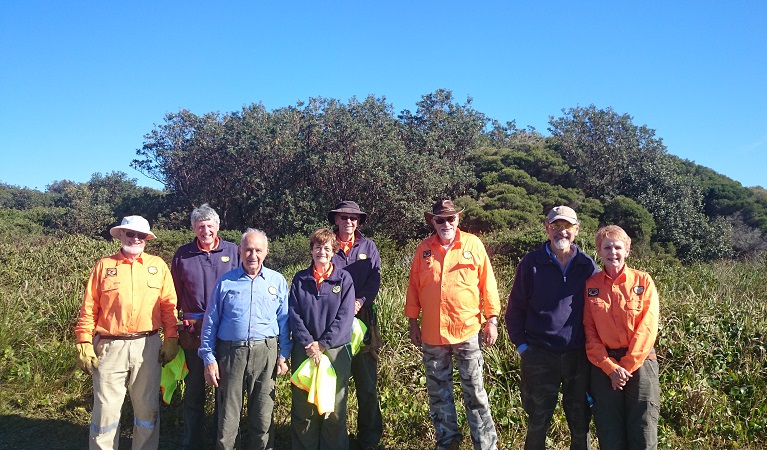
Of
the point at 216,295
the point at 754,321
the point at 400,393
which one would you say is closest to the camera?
the point at 216,295

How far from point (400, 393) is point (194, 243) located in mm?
2236

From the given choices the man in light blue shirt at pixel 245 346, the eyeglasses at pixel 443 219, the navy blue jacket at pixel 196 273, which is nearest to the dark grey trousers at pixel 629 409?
the eyeglasses at pixel 443 219

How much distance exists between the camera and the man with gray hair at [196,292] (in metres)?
4.11

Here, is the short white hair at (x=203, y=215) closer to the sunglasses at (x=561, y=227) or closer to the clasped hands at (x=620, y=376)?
the sunglasses at (x=561, y=227)

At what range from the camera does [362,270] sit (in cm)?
427

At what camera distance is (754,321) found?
211 inches

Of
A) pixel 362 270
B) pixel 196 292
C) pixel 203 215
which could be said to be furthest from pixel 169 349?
pixel 362 270

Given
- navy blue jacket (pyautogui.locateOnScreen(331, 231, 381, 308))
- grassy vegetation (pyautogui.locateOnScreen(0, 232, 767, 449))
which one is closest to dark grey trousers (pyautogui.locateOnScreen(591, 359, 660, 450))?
grassy vegetation (pyautogui.locateOnScreen(0, 232, 767, 449))

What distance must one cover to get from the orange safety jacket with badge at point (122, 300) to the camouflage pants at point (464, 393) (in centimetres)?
195

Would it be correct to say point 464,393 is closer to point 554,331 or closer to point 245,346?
point 554,331

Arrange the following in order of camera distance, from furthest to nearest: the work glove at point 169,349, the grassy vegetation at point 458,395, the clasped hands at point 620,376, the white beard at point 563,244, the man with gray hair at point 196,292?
the grassy vegetation at point 458,395
the man with gray hair at point 196,292
the work glove at point 169,349
the white beard at point 563,244
the clasped hands at point 620,376

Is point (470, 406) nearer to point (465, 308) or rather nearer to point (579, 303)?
point (465, 308)

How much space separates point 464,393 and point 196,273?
2196 millimetres

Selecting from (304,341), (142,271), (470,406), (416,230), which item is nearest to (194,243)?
(142,271)
